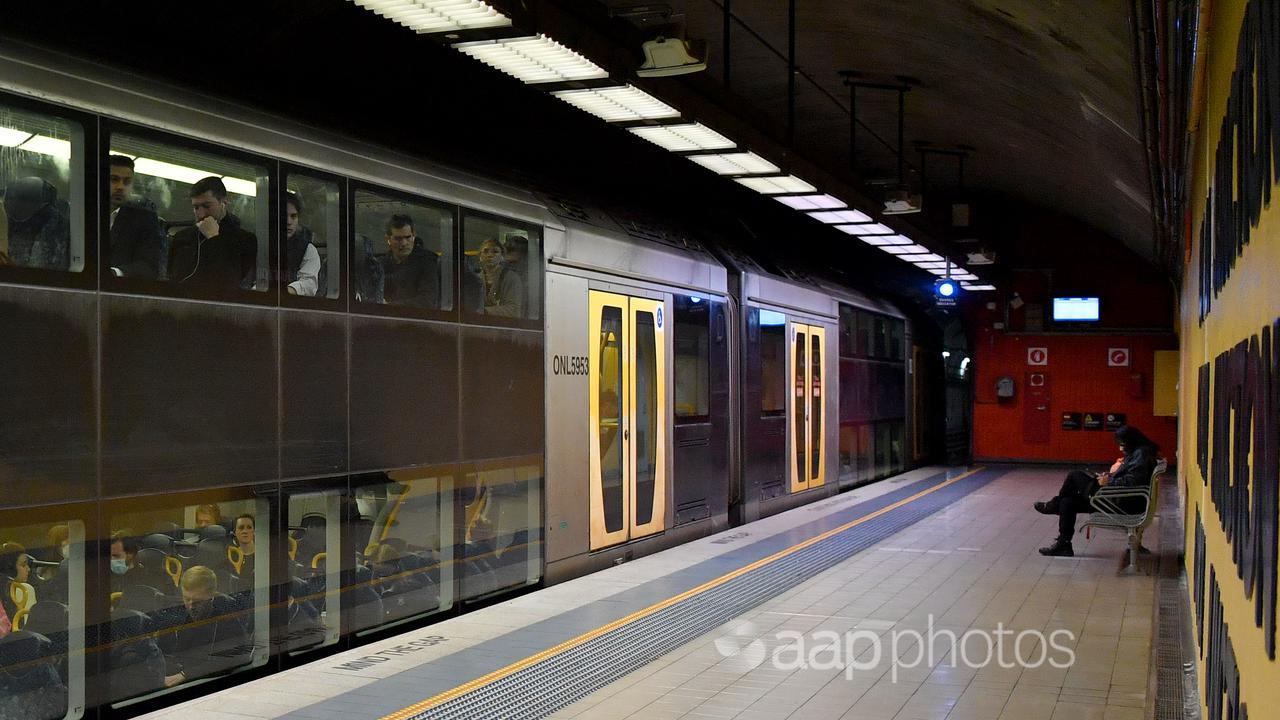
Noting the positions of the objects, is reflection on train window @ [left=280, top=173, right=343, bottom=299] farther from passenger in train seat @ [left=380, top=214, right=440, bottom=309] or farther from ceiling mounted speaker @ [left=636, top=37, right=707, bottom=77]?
ceiling mounted speaker @ [left=636, top=37, right=707, bottom=77]

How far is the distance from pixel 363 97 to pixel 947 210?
47.1ft

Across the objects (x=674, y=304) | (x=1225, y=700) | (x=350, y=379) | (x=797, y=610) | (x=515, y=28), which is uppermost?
A: (x=515, y=28)

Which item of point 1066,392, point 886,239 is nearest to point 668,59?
point 886,239

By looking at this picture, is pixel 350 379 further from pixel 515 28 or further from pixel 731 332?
pixel 731 332

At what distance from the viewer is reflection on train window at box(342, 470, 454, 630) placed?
6355mm

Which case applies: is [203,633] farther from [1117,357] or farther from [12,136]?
[1117,357]

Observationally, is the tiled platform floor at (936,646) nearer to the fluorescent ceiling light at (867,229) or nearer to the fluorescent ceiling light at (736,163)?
the fluorescent ceiling light at (736,163)

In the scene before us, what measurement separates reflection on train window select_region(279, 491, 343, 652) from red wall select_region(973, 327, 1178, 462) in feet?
60.1

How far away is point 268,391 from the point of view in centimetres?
568

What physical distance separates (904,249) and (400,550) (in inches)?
412

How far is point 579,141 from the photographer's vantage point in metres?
13.2

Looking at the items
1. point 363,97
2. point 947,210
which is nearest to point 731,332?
point 363,97

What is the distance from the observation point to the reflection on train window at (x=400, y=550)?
6.36 m

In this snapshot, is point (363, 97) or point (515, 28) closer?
point (515, 28)
